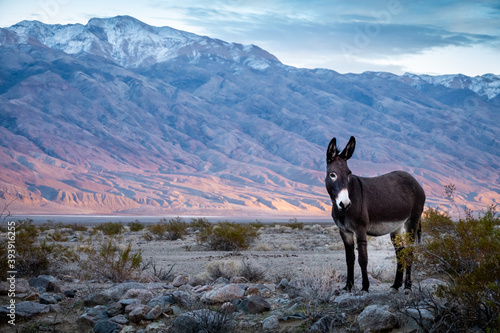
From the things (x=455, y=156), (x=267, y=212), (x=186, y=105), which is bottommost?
(x=267, y=212)

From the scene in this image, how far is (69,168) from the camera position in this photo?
13025 cm

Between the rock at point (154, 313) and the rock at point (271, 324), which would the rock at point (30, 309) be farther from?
the rock at point (271, 324)

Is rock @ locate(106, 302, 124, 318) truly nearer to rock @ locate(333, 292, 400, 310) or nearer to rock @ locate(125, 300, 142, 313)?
rock @ locate(125, 300, 142, 313)

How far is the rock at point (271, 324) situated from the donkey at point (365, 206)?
165 centimetres

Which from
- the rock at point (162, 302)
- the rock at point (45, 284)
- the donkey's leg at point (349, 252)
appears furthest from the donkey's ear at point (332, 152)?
the rock at point (45, 284)

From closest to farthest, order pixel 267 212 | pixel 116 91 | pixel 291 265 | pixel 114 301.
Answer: pixel 114 301, pixel 291 265, pixel 267 212, pixel 116 91

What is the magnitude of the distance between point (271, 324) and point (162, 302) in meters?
2.15

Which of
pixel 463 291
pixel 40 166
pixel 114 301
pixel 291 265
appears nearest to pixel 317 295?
pixel 463 291

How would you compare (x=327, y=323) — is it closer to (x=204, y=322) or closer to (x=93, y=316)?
(x=204, y=322)

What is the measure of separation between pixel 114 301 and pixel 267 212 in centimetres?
11103

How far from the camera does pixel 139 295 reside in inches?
340

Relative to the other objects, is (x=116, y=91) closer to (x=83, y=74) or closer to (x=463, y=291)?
(x=83, y=74)

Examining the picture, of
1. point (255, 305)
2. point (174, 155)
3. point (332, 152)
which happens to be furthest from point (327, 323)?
point (174, 155)

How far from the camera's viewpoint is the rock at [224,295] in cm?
840
